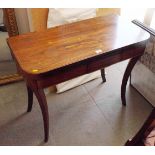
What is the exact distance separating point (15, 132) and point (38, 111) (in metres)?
0.24

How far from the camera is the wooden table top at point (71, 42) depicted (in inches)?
42.3

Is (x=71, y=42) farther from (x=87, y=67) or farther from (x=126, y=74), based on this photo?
(x=126, y=74)

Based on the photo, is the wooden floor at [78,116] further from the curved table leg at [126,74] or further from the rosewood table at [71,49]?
the rosewood table at [71,49]

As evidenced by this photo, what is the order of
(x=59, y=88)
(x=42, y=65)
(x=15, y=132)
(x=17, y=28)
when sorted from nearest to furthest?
1. (x=42, y=65)
2. (x=15, y=132)
3. (x=17, y=28)
4. (x=59, y=88)

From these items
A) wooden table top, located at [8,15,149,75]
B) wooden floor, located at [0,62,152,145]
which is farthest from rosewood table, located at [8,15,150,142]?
wooden floor, located at [0,62,152,145]

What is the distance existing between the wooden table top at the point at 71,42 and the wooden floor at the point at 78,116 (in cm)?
66

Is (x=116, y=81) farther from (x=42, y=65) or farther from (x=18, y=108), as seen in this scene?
(x=42, y=65)

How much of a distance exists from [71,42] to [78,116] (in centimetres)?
67

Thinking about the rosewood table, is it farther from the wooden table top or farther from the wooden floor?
the wooden floor

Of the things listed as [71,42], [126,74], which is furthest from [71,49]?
[126,74]

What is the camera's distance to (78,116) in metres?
1.65

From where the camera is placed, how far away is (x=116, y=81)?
76.9 inches

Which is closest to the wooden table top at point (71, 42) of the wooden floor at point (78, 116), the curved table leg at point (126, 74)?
the curved table leg at point (126, 74)
